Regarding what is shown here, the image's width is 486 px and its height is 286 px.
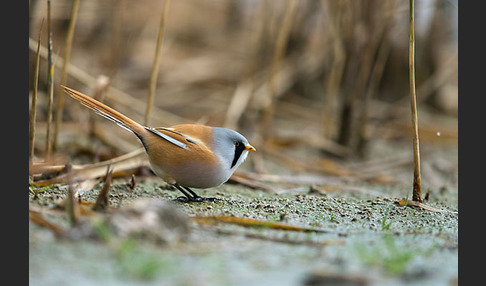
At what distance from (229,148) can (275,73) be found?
1.61 meters

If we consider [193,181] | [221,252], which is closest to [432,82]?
[193,181]

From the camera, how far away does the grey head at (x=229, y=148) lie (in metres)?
3.09

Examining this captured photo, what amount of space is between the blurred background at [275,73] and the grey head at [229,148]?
3.51 ft

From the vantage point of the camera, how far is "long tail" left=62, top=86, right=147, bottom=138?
9.84 feet

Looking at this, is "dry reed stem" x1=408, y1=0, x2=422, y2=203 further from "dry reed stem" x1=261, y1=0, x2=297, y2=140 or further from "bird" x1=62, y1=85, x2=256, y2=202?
"dry reed stem" x1=261, y1=0, x2=297, y2=140

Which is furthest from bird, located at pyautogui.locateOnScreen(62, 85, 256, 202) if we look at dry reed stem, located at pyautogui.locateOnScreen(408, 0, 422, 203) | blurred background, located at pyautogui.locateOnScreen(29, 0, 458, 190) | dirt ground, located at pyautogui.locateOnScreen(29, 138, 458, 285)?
dry reed stem, located at pyautogui.locateOnScreen(408, 0, 422, 203)

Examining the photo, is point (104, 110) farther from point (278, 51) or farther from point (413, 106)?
point (278, 51)

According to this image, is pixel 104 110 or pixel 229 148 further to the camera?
pixel 229 148

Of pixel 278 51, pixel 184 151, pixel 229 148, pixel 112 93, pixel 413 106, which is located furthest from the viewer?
pixel 112 93

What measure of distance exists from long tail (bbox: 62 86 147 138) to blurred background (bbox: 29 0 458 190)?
0.81 m

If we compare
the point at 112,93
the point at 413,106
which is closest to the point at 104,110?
the point at 413,106

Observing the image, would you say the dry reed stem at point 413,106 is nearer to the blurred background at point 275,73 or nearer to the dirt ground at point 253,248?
the dirt ground at point 253,248

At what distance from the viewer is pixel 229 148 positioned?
3158 millimetres

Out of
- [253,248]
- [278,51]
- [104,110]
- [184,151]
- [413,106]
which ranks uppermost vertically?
[278,51]
